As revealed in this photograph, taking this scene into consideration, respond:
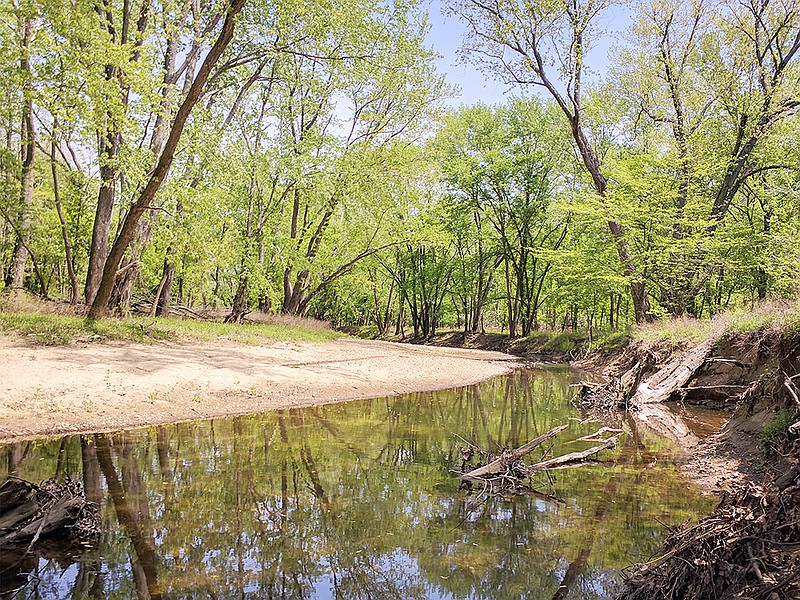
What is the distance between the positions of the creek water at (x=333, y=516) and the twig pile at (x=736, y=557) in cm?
81

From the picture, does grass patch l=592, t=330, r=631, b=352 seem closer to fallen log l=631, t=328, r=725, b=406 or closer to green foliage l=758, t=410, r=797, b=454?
fallen log l=631, t=328, r=725, b=406

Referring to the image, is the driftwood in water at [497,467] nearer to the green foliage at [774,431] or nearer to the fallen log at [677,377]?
the green foliage at [774,431]

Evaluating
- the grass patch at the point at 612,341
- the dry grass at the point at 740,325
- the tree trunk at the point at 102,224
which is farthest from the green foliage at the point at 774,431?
the grass patch at the point at 612,341

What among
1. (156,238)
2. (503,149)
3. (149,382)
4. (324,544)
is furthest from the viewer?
(503,149)

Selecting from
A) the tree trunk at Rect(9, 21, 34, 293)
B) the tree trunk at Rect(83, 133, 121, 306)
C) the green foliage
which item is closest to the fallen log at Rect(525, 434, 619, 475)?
the green foliage

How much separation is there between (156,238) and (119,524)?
49.7 ft

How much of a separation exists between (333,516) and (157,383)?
672 cm

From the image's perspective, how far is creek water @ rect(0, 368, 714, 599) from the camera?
4.14m

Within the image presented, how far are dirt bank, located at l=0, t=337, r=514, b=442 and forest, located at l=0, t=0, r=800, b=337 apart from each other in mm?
3371

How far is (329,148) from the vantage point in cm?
2688

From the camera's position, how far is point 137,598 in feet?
12.4

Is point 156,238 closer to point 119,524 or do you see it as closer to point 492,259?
point 119,524

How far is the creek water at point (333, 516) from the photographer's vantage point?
13.6 feet

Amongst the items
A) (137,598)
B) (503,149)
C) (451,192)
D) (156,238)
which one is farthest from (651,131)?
(137,598)
